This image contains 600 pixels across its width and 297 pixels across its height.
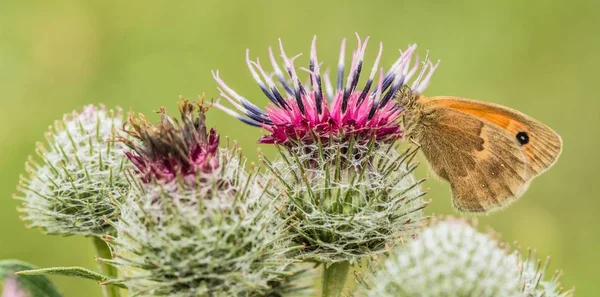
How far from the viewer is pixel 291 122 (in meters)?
5.28

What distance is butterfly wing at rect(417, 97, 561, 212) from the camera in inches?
238

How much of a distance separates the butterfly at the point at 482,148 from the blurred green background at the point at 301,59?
389cm

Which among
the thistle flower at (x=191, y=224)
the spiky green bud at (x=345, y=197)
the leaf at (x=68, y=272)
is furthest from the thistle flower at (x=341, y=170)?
the leaf at (x=68, y=272)

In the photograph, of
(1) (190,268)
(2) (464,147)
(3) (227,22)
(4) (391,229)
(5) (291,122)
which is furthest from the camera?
(3) (227,22)

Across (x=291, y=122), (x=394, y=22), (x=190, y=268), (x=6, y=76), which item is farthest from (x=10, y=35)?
(x=190, y=268)

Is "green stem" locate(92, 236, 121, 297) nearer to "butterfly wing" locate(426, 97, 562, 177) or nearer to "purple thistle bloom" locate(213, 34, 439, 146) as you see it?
"purple thistle bloom" locate(213, 34, 439, 146)

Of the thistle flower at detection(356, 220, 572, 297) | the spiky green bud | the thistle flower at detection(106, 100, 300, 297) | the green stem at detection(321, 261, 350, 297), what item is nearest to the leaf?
the thistle flower at detection(106, 100, 300, 297)

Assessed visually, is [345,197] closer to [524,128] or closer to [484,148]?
[484,148]

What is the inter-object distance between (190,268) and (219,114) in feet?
22.7

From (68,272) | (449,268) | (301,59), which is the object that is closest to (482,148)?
(449,268)

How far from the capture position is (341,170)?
16.5ft

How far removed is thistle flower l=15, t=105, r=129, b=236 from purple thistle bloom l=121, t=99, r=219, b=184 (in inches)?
24.6

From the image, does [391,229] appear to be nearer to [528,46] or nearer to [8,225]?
[8,225]

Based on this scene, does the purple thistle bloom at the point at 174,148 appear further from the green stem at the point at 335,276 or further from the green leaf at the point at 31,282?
the green stem at the point at 335,276
